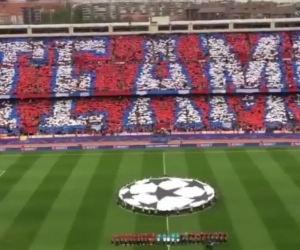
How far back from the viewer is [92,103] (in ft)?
193

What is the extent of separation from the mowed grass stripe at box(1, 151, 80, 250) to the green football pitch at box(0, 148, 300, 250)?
0.06 meters

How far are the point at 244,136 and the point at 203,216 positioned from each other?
75.7ft

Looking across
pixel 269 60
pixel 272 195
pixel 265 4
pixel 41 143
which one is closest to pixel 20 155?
pixel 41 143

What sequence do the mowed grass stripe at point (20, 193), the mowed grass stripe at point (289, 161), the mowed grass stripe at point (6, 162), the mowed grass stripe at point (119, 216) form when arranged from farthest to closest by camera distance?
the mowed grass stripe at point (6, 162) → the mowed grass stripe at point (289, 161) → the mowed grass stripe at point (20, 193) → the mowed grass stripe at point (119, 216)

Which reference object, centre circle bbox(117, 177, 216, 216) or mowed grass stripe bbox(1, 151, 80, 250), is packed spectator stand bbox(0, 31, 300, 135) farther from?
centre circle bbox(117, 177, 216, 216)

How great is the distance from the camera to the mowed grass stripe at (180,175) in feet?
93.0

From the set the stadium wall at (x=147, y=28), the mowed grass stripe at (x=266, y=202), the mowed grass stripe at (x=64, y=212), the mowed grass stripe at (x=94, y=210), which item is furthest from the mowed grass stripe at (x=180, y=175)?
the stadium wall at (x=147, y=28)

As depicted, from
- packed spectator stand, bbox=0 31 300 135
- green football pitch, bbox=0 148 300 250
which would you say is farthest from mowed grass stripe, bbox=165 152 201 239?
packed spectator stand, bbox=0 31 300 135

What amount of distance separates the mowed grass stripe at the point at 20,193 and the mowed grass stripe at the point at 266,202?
550 inches

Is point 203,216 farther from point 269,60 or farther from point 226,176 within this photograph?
point 269,60

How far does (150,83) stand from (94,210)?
30.5m

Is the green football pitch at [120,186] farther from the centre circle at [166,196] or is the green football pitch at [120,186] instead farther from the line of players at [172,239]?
the centre circle at [166,196]

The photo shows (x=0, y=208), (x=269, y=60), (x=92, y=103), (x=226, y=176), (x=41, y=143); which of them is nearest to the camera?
(x=0, y=208)

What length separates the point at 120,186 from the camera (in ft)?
118
